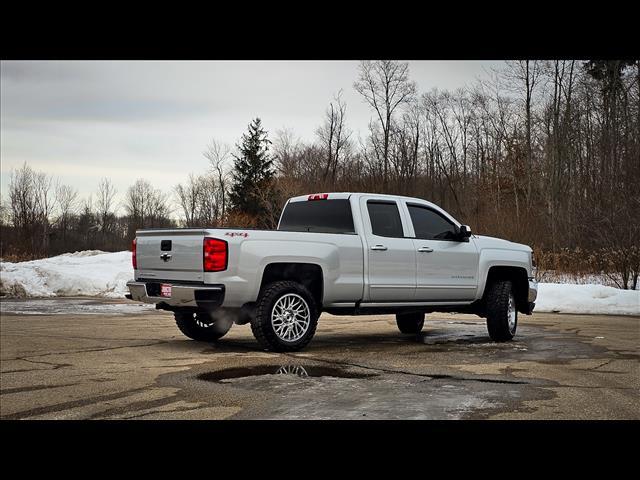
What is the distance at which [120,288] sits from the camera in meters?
21.2

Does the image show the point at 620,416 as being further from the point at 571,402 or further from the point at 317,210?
the point at 317,210

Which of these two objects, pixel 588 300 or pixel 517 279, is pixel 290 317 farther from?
pixel 588 300

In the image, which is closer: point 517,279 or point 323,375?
point 323,375

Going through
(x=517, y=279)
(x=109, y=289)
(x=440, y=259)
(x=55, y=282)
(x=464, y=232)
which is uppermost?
(x=464, y=232)

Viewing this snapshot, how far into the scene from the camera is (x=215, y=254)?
8242 millimetres

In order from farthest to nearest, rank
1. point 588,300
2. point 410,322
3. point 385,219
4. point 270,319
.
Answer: point 588,300 → point 410,322 → point 385,219 → point 270,319

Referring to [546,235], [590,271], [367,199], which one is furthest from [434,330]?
[546,235]

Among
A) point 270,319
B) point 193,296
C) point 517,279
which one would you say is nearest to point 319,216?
point 270,319

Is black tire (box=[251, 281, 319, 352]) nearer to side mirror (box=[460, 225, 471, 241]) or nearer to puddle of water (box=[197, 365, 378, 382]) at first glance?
puddle of water (box=[197, 365, 378, 382])

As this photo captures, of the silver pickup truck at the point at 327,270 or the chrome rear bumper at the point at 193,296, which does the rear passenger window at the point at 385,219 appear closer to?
the silver pickup truck at the point at 327,270

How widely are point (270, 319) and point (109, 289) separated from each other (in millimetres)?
13926

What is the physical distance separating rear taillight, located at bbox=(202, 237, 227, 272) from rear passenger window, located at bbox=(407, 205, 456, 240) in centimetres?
317

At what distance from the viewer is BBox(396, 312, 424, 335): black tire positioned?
11.7 m
